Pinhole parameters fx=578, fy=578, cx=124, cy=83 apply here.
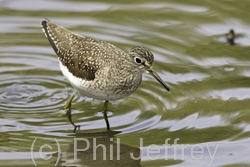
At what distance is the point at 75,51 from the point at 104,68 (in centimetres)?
90

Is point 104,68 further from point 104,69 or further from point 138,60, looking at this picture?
point 138,60

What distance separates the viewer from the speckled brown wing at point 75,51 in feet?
36.2

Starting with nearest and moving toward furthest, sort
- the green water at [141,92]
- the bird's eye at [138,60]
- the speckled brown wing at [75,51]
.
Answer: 1. the green water at [141,92]
2. the bird's eye at [138,60]
3. the speckled brown wing at [75,51]

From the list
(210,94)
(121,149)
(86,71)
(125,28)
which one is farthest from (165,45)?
(121,149)

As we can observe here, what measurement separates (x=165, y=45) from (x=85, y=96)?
116 inches

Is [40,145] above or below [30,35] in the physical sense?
below

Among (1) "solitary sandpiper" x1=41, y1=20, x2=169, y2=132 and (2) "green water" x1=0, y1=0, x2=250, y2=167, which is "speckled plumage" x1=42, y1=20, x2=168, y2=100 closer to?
(1) "solitary sandpiper" x1=41, y1=20, x2=169, y2=132

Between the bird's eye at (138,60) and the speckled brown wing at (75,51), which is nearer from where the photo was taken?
the bird's eye at (138,60)

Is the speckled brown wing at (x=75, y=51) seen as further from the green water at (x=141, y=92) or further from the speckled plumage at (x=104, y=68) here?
the green water at (x=141, y=92)

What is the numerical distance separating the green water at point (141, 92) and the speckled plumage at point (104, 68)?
0.58 meters

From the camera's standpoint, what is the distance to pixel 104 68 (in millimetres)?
10953

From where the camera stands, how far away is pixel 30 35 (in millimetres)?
14500

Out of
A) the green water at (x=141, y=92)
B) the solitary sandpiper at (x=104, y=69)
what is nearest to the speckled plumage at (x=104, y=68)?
the solitary sandpiper at (x=104, y=69)

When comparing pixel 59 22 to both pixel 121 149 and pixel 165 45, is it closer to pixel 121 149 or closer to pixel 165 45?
pixel 165 45
